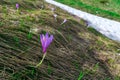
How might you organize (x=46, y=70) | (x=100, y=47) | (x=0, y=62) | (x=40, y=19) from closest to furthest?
1. (x=0, y=62)
2. (x=46, y=70)
3. (x=40, y=19)
4. (x=100, y=47)

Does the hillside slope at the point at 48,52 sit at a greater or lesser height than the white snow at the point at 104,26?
greater

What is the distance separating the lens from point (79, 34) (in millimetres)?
3412

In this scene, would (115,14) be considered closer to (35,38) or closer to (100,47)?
(100,47)

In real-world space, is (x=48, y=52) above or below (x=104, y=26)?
above

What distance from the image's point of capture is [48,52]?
2.29 metres

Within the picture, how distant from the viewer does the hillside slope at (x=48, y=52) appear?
1.91 m

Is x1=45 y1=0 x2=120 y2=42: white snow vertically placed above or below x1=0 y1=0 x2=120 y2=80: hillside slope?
below

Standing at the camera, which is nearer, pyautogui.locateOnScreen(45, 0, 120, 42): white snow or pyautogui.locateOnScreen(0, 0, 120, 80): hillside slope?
pyautogui.locateOnScreen(0, 0, 120, 80): hillside slope

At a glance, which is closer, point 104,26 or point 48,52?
point 48,52

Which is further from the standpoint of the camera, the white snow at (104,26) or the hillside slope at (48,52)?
the white snow at (104,26)

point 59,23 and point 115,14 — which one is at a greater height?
point 59,23

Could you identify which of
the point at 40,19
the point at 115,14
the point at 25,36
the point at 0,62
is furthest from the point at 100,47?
the point at 115,14

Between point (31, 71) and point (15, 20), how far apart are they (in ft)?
2.92

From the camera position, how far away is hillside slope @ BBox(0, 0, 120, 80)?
75.0 inches
